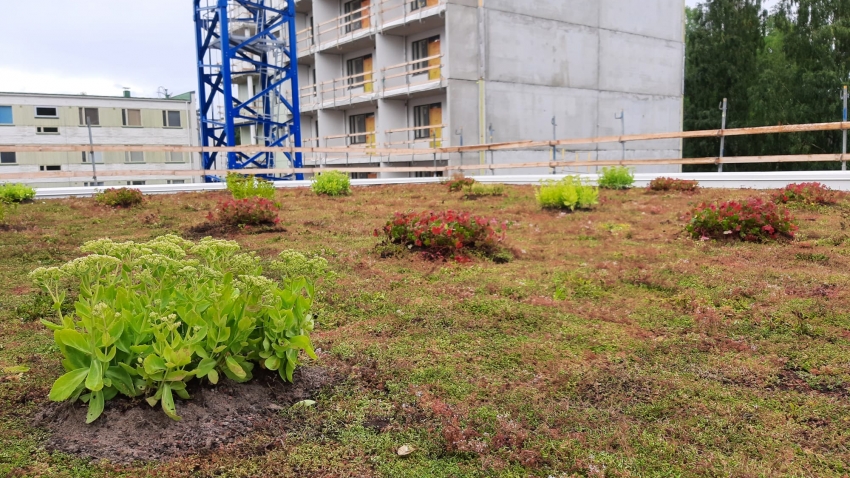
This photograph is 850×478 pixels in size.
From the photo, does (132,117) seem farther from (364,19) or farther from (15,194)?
(15,194)

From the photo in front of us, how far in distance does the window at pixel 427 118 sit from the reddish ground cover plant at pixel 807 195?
764 inches

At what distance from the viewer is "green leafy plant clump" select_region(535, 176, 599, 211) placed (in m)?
11.1

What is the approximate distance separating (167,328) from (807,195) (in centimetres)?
1044

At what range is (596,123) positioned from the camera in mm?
31094

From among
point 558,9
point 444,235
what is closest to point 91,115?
point 558,9

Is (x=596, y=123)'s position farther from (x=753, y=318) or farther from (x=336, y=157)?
(x=753, y=318)

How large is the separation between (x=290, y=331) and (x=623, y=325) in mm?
2829

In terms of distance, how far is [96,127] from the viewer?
140 ft

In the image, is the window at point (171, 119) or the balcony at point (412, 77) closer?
the balcony at point (412, 77)

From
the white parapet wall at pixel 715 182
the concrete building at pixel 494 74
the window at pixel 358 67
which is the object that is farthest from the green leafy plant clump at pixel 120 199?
the window at pixel 358 67

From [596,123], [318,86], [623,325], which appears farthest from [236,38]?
[623,325]

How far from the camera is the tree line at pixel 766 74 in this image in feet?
122

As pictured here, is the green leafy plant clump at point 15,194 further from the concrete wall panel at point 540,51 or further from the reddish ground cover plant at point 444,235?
the concrete wall panel at point 540,51

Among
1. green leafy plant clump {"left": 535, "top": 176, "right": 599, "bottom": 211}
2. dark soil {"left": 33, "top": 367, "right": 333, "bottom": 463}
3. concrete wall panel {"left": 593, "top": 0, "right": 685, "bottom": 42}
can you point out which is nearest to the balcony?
concrete wall panel {"left": 593, "top": 0, "right": 685, "bottom": 42}
